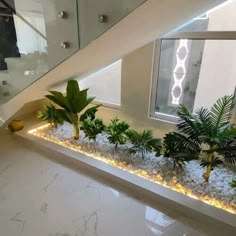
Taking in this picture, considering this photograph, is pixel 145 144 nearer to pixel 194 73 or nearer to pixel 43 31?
pixel 194 73

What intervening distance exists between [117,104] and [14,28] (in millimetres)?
1565

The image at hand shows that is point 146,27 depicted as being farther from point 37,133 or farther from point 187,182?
point 37,133

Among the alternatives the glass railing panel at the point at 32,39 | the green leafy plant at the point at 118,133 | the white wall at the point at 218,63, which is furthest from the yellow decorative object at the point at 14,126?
the white wall at the point at 218,63

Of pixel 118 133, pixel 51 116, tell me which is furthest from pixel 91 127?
pixel 51 116

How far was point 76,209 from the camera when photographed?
168 centimetres

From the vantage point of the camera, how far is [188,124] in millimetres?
1872

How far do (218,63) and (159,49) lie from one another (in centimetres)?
68

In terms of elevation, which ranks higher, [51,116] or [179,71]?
[179,71]

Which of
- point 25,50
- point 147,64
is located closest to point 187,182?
point 147,64

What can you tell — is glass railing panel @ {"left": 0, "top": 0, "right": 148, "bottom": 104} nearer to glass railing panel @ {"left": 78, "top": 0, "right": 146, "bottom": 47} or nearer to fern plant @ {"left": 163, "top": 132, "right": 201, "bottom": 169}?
glass railing panel @ {"left": 78, "top": 0, "right": 146, "bottom": 47}

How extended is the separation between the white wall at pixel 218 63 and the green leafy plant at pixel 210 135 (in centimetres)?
61

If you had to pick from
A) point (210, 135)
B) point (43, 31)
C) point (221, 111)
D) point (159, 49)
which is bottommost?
point (210, 135)

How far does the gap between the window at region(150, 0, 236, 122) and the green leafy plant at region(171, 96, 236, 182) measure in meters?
0.65

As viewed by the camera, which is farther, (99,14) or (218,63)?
(218,63)
